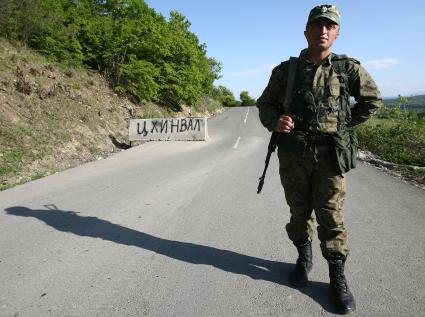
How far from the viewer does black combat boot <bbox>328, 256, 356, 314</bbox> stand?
3.00 meters

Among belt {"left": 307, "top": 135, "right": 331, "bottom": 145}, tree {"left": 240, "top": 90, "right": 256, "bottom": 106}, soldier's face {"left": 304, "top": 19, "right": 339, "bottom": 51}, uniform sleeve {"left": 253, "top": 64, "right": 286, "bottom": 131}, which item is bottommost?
tree {"left": 240, "top": 90, "right": 256, "bottom": 106}

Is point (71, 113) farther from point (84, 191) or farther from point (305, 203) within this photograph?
point (305, 203)

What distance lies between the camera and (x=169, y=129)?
1562 cm

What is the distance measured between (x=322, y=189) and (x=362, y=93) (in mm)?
858

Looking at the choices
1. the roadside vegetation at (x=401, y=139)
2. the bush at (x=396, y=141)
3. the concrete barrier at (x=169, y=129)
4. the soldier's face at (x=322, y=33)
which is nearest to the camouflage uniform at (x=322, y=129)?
the soldier's face at (x=322, y=33)

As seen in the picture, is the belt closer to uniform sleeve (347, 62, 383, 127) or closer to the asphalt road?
uniform sleeve (347, 62, 383, 127)

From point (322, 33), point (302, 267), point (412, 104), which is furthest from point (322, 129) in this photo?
point (412, 104)

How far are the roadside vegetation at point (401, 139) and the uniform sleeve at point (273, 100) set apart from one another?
5498 mm

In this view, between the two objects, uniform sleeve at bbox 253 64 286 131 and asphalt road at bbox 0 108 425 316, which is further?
uniform sleeve at bbox 253 64 286 131

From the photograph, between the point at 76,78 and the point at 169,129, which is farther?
the point at 76,78

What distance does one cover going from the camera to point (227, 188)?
718 centimetres

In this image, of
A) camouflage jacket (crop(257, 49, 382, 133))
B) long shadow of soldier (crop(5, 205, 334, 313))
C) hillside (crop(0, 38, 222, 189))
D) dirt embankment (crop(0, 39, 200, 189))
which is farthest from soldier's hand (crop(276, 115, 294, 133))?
dirt embankment (crop(0, 39, 200, 189))

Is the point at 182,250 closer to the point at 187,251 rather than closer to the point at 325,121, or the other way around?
the point at 187,251

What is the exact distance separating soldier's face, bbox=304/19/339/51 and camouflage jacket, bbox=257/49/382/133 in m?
0.13
